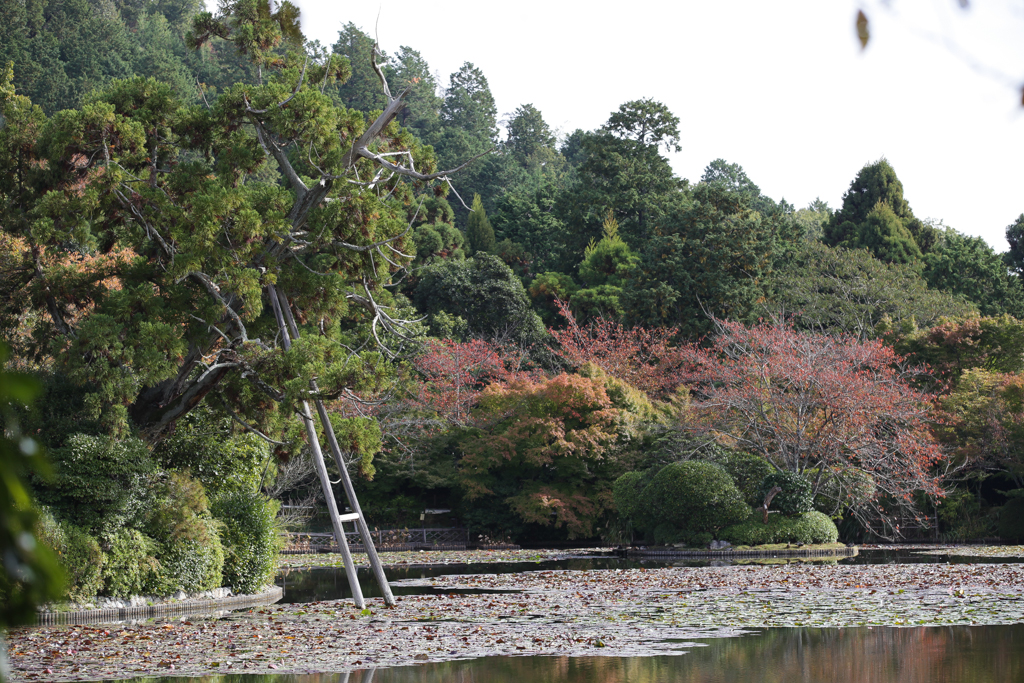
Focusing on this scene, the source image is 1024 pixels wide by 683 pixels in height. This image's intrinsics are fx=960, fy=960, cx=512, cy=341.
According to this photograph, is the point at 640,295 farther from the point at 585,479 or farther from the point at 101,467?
the point at 101,467

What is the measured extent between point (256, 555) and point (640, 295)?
2230cm

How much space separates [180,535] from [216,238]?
3.94 meters

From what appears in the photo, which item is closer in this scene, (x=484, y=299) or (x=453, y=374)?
(x=453, y=374)

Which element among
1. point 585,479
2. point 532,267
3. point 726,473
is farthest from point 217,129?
point 532,267

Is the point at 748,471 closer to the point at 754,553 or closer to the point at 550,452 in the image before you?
the point at 754,553

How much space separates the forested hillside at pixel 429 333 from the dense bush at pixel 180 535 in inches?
1.6

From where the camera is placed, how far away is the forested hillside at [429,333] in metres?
12.4

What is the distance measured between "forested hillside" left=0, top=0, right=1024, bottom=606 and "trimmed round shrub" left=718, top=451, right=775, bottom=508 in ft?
0.30

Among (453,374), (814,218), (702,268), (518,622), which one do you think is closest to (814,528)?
(453,374)

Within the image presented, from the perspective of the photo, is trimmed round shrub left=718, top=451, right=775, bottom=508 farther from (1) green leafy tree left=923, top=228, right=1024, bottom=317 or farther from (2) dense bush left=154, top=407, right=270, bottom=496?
(1) green leafy tree left=923, top=228, right=1024, bottom=317

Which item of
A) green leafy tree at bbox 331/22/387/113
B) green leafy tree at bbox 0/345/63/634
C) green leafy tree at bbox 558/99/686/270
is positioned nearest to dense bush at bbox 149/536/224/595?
green leafy tree at bbox 0/345/63/634

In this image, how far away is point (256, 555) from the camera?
1441 centimetres

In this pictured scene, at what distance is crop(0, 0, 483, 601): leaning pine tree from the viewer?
11945 mm

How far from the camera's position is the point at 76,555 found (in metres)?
11.5
